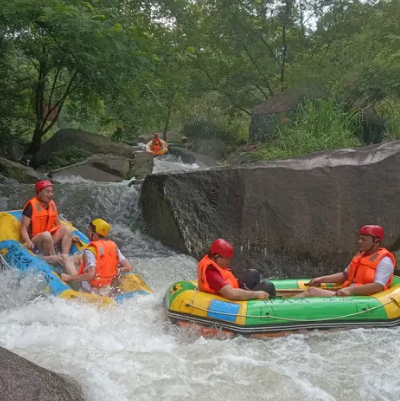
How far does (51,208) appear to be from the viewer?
649cm

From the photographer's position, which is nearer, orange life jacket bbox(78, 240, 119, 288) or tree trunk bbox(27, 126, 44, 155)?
orange life jacket bbox(78, 240, 119, 288)

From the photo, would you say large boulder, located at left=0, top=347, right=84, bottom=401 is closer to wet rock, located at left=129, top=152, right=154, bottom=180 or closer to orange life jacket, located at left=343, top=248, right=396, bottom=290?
orange life jacket, located at left=343, top=248, right=396, bottom=290

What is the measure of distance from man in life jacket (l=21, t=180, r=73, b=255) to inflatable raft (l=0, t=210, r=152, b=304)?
164 millimetres

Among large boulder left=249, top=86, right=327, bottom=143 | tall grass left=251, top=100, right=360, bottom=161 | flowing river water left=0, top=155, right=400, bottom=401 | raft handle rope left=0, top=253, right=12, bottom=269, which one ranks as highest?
large boulder left=249, top=86, right=327, bottom=143

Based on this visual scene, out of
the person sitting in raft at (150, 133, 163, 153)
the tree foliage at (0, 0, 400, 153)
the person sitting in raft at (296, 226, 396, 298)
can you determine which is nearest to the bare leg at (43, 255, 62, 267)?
the person sitting in raft at (296, 226, 396, 298)

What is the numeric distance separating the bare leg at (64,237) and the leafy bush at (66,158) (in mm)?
7172

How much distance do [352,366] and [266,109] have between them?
9.96 metres

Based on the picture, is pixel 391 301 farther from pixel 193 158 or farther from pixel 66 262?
pixel 193 158

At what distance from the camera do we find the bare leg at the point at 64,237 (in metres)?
6.45

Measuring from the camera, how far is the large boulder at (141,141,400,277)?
7.32 metres

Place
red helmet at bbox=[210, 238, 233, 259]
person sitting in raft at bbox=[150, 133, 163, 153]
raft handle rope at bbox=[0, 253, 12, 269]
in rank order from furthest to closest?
person sitting in raft at bbox=[150, 133, 163, 153], raft handle rope at bbox=[0, 253, 12, 269], red helmet at bbox=[210, 238, 233, 259]

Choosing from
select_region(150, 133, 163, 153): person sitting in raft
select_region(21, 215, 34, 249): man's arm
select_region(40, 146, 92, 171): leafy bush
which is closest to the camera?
select_region(21, 215, 34, 249): man's arm

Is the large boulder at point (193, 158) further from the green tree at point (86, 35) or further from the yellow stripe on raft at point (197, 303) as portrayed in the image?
the yellow stripe on raft at point (197, 303)

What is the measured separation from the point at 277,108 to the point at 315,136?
11.6 ft
